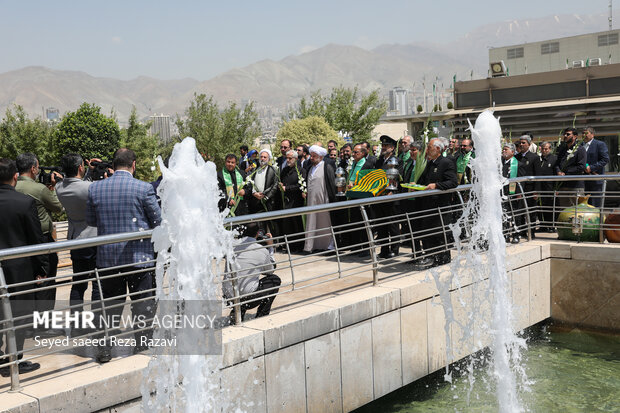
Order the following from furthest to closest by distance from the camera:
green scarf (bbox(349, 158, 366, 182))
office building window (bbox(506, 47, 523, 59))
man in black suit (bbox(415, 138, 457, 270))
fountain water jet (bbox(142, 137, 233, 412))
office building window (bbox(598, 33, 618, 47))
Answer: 1. office building window (bbox(506, 47, 523, 59))
2. office building window (bbox(598, 33, 618, 47))
3. green scarf (bbox(349, 158, 366, 182))
4. man in black suit (bbox(415, 138, 457, 270))
5. fountain water jet (bbox(142, 137, 233, 412))

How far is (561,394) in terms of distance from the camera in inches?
301

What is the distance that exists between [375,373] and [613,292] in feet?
15.0

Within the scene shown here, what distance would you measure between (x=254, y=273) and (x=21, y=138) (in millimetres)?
39794

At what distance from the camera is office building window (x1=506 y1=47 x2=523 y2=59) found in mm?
89875

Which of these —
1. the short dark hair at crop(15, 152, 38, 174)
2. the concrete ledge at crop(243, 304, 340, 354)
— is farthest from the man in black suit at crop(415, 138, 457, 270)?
the short dark hair at crop(15, 152, 38, 174)

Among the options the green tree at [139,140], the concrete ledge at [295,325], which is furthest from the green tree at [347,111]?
the concrete ledge at [295,325]

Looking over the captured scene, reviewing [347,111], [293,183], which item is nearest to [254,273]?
[293,183]

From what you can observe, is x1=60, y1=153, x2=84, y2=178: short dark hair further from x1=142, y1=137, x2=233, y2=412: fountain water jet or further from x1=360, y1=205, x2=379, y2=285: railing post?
x1=360, y1=205, x2=379, y2=285: railing post

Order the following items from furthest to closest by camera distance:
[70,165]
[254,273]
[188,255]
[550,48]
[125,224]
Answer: [550,48] < [70,165] < [254,273] < [125,224] < [188,255]

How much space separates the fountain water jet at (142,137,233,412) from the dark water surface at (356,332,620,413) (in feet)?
8.78

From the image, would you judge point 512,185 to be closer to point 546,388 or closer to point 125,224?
point 546,388

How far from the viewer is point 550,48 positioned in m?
89.7

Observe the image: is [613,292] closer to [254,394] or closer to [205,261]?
[254,394]

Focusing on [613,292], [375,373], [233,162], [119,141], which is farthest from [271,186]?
[119,141]
